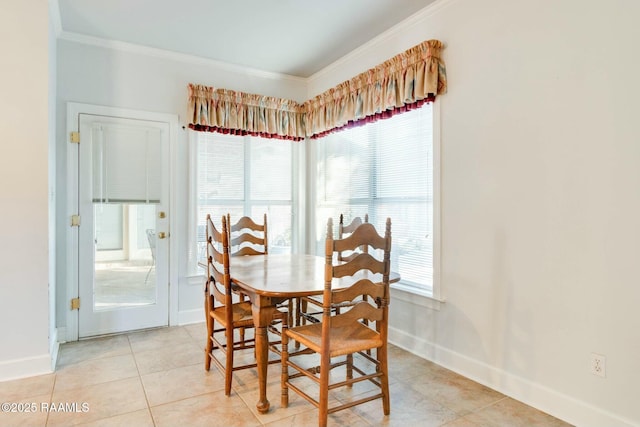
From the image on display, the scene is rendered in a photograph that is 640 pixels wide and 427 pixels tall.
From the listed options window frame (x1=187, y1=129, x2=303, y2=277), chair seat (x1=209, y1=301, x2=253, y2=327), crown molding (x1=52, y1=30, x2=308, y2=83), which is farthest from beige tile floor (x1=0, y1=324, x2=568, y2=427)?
crown molding (x1=52, y1=30, x2=308, y2=83)

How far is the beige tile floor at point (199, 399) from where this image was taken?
206 cm

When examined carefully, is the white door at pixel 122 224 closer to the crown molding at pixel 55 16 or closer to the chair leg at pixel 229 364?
the crown molding at pixel 55 16

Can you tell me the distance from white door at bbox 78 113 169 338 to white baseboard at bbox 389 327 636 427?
8.26ft

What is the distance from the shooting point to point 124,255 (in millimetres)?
3545

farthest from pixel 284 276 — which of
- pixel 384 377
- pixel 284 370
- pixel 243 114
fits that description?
pixel 243 114

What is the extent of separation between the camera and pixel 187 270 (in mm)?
3855

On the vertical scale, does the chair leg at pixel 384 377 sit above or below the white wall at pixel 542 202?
below

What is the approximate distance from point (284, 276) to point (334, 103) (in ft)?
7.16

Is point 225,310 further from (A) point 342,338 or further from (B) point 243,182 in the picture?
(B) point 243,182

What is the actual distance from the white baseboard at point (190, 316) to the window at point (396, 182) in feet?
5.74

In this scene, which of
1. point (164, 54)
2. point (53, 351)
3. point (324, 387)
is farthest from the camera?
point (164, 54)

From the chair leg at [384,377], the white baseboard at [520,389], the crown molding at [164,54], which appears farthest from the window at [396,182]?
the crown molding at [164,54]

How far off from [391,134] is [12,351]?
3.30m

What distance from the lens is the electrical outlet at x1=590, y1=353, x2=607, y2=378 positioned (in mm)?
1930
